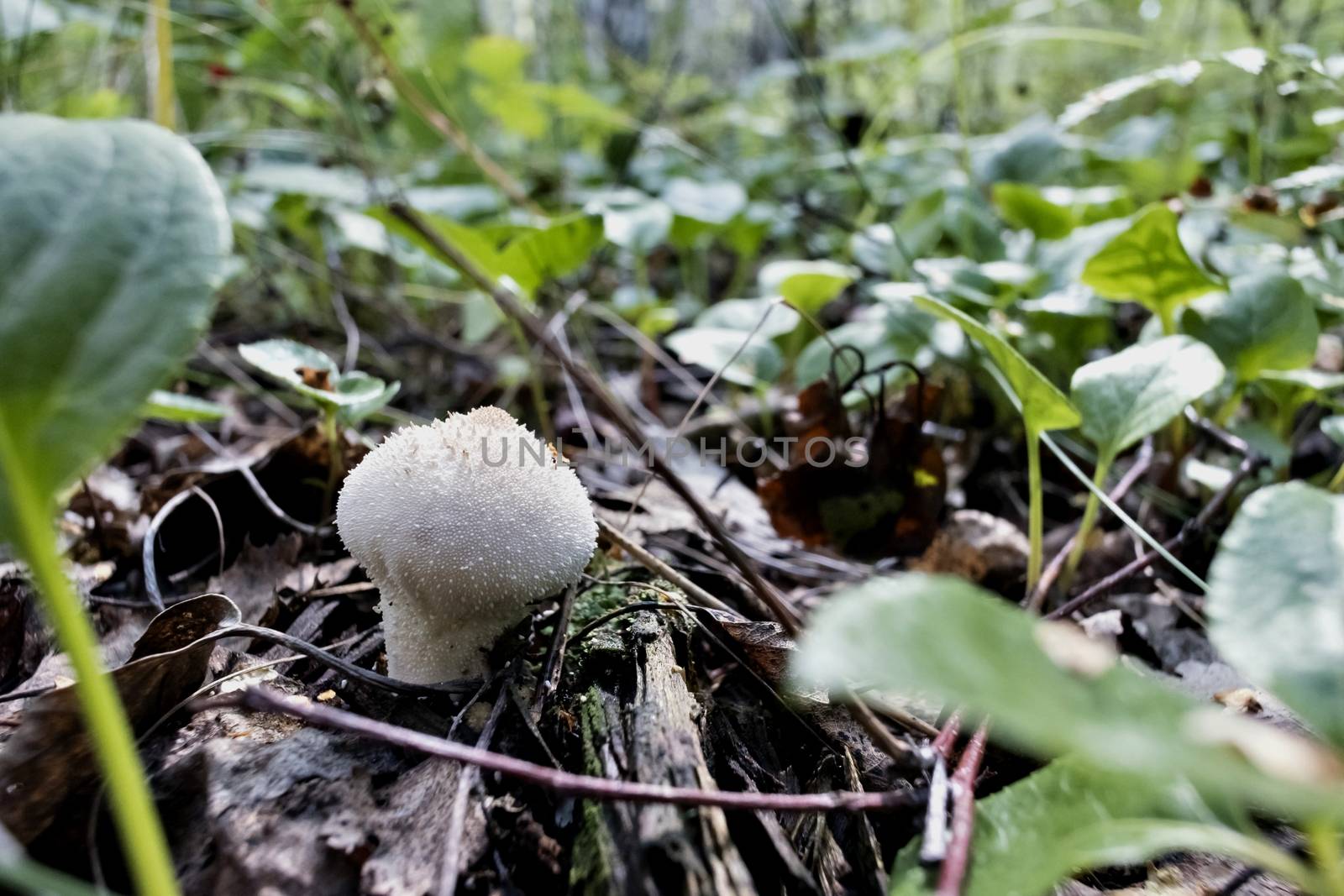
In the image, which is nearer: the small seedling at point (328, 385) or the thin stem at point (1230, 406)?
the small seedling at point (328, 385)

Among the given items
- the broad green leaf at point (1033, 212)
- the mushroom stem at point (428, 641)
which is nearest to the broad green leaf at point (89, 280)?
the mushroom stem at point (428, 641)

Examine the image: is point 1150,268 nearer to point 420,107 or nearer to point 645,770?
point 645,770

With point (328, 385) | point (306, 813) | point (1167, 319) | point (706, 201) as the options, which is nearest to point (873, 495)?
point (1167, 319)

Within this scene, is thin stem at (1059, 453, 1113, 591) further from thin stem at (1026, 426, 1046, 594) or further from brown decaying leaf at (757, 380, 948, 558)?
brown decaying leaf at (757, 380, 948, 558)

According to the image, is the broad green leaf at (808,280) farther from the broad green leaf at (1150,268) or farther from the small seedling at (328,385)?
the small seedling at (328,385)

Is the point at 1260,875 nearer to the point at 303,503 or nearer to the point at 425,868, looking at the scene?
the point at 425,868

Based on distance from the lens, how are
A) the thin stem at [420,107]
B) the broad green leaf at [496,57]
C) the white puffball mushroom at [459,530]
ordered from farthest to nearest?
the broad green leaf at [496,57] → the thin stem at [420,107] → the white puffball mushroom at [459,530]
